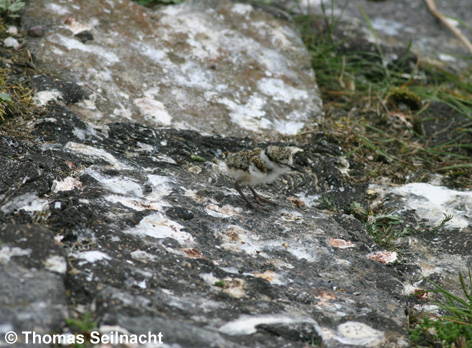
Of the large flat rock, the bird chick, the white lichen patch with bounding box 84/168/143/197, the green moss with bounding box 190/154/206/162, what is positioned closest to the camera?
the white lichen patch with bounding box 84/168/143/197

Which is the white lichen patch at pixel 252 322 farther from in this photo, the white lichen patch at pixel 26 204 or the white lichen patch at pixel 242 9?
the white lichen patch at pixel 242 9

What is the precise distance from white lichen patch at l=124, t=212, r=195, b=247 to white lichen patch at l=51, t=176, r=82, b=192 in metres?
0.50

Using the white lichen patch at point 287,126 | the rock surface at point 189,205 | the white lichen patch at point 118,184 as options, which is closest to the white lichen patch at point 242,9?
the rock surface at point 189,205

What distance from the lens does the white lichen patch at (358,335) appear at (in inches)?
115

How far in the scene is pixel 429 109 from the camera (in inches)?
240

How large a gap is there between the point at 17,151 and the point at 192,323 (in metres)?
1.87

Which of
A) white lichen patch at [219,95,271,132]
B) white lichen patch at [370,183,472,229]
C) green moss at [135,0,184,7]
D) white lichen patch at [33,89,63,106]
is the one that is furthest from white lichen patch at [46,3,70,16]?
white lichen patch at [370,183,472,229]

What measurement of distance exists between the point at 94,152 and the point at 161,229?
980 millimetres

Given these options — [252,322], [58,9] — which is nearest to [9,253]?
[252,322]

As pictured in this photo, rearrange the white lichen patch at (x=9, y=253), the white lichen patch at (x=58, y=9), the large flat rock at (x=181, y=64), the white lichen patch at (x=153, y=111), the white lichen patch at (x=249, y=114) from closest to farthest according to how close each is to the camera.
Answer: the white lichen patch at (x=9, y=253) → the white lichen patch at (x=153, y=111) → the large flat rock at (x=181, y=64) → the white lichen patch at (x=249, y=114) → the white lichen patch at (x=58, y=9)

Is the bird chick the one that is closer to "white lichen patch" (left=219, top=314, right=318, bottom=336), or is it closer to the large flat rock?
the large flat rock

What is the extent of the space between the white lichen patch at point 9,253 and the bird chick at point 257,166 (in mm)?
1814

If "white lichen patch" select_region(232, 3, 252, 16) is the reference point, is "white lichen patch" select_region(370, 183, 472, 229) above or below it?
below

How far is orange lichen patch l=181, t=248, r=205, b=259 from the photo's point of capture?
335 centimetres
